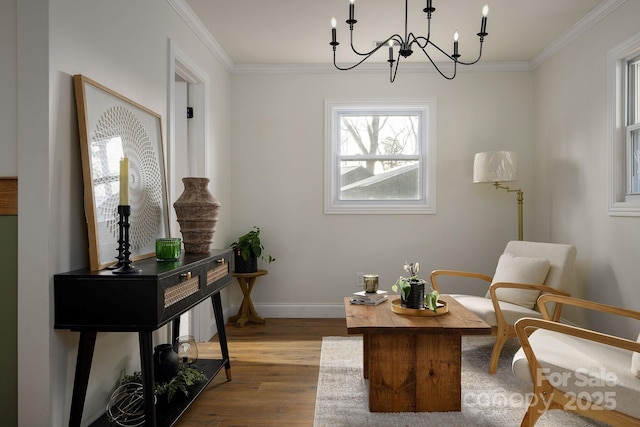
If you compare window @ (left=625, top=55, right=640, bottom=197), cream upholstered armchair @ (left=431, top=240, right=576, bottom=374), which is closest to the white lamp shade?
cream upholstered armchair @ (left=431, top=240, right=576, bottom=374)

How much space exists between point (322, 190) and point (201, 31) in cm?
187

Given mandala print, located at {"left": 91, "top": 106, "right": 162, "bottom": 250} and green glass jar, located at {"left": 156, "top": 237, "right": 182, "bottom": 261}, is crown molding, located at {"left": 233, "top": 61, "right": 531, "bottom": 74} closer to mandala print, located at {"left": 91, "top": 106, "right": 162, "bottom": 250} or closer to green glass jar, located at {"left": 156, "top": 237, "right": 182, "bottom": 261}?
mandala print, located at {"left": 91, "top": 106, "right": 162, "bottom": 250}

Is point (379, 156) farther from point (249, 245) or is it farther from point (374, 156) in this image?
point (249, 245)

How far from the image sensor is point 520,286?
10.3ft

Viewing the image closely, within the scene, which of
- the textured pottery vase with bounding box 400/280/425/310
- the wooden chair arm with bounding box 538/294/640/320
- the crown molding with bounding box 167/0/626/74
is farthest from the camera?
the crown molding with bounding box 167/0/626/74

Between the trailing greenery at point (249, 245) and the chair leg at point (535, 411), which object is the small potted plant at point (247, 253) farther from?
the chair leg at point (535, 411)

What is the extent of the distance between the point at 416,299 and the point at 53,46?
2.25 m

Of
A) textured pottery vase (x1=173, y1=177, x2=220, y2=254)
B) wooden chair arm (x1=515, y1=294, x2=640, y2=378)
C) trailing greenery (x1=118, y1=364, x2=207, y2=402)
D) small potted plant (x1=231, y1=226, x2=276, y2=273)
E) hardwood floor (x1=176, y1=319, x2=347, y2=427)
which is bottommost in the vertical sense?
hardwood floor (x1=176, y1=319, x2=347, y2=427)

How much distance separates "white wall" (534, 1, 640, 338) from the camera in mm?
Answer: 3139

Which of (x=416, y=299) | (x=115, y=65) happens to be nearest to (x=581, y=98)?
(x=416, y=299)

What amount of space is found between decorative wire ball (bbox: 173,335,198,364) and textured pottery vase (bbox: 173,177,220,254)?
52cm

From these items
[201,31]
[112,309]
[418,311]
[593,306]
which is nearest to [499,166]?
[593,306]

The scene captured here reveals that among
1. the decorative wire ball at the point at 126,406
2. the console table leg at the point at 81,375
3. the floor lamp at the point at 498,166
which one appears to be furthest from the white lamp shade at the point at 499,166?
the console table leg at the point at 81,375

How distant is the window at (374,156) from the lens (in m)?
4.66
